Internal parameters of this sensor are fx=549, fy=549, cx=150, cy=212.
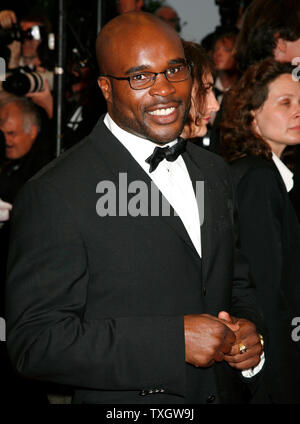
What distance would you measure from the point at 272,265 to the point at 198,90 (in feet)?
3.07

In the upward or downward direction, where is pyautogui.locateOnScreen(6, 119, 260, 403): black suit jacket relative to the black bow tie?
downward

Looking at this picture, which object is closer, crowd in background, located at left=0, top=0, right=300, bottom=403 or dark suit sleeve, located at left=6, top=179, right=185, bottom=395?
dark suit sleeve, located at left=6, top=179, right=185, bottom=395

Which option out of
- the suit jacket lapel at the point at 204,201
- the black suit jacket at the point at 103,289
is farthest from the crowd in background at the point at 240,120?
the black suit jacket at the point at 103,289

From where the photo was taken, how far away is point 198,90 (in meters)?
2.68

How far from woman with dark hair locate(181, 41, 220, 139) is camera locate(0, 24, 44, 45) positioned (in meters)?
2.19

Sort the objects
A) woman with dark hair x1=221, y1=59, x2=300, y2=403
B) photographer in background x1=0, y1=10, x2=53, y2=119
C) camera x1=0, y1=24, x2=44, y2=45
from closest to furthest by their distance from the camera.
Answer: woman with dark hair x1=221, y1=59, x2=300, y2=403 → camera x1=0, y1=24, x2=44, y2=45 → photographer in background x1=0, y1=10, x2=53, y2=119

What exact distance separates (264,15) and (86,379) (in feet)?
8.14

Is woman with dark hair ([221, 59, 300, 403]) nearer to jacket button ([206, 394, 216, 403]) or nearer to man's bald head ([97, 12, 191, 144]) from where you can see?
jacket button ([206, 394, 216, 403])

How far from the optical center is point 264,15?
126 inches

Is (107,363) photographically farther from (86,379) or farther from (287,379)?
(287,379)

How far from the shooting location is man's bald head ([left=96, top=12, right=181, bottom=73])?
1743 mm

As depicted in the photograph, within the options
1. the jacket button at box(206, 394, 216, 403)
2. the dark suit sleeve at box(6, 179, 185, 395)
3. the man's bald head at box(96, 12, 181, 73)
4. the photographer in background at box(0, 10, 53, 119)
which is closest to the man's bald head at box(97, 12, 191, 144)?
the man's bald head at box(96, 12, 181, 73)

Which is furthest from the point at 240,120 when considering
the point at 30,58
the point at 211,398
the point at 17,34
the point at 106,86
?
the point at 30,58
